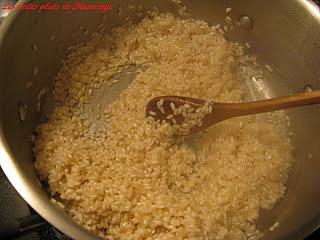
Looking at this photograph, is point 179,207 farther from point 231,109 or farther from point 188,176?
point 231,109

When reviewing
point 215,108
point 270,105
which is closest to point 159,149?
point 215,108

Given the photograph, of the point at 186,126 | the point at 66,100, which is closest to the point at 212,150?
the point at 186,126

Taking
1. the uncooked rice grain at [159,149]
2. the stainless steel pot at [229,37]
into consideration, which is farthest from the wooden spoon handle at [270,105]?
the stainless steel pot at [229,37]

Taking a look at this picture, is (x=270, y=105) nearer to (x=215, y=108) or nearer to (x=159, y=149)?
(x=215, y=108)

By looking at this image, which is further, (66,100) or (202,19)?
(202,19)

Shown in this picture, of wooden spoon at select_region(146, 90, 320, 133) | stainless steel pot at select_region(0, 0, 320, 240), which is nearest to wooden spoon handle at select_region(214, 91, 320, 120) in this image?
wooden spoon at select_region(146, 90, 320, 133)

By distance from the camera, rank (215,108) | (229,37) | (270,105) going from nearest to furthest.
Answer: (270,105)
(215,108)
(229,37)
